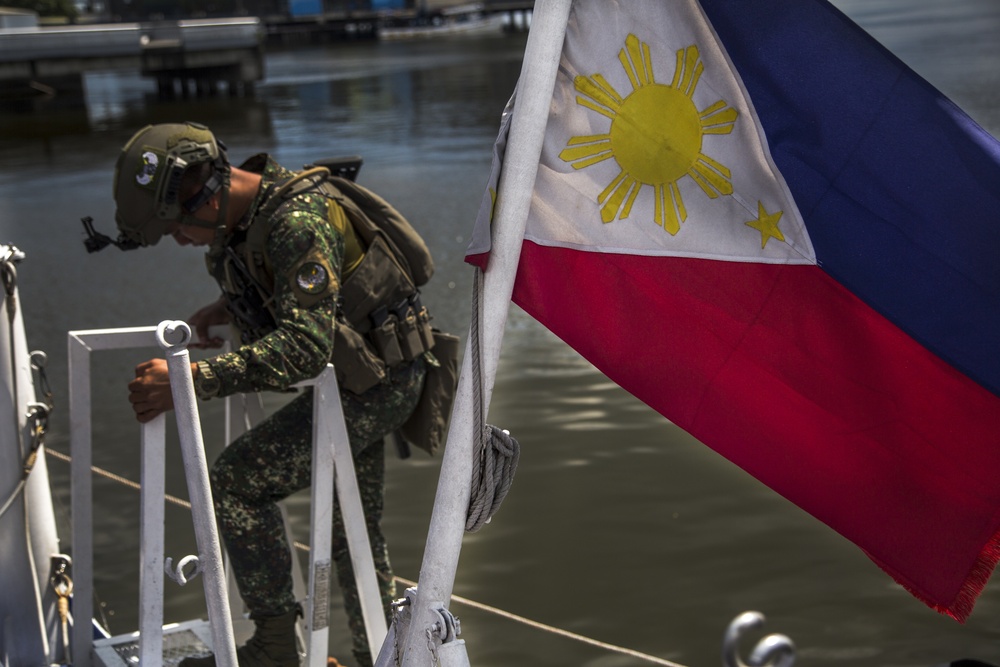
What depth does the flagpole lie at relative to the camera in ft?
8.13

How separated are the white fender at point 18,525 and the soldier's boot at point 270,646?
2.12 feet

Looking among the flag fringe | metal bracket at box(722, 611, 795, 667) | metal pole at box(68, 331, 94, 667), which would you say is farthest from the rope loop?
metal pole at box(68, 331, 94, 667)

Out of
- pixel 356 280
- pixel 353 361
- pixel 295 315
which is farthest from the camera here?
pixel 356 280

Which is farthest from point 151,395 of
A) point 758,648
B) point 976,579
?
point 976,579

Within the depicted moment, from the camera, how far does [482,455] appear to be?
2.59 meters

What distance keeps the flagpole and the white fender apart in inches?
83.8

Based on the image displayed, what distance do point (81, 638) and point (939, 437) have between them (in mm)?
3069

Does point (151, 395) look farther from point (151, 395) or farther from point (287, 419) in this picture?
point (287, 419)

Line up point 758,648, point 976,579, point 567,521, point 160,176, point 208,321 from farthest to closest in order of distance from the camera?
point 567,521 < point 208,321 < point 160,176 < point 976,579 < point 758,648

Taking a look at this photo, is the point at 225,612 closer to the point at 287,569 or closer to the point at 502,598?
the point at 287,569

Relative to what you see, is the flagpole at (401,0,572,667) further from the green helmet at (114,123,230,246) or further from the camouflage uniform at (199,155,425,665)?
the green helmet at (114,123,230,246)

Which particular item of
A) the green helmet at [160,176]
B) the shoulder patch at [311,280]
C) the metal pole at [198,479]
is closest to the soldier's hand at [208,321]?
the green helmet at [160,176]

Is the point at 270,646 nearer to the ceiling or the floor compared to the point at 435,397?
nearer to the floor

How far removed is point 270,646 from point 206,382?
3.75ft
